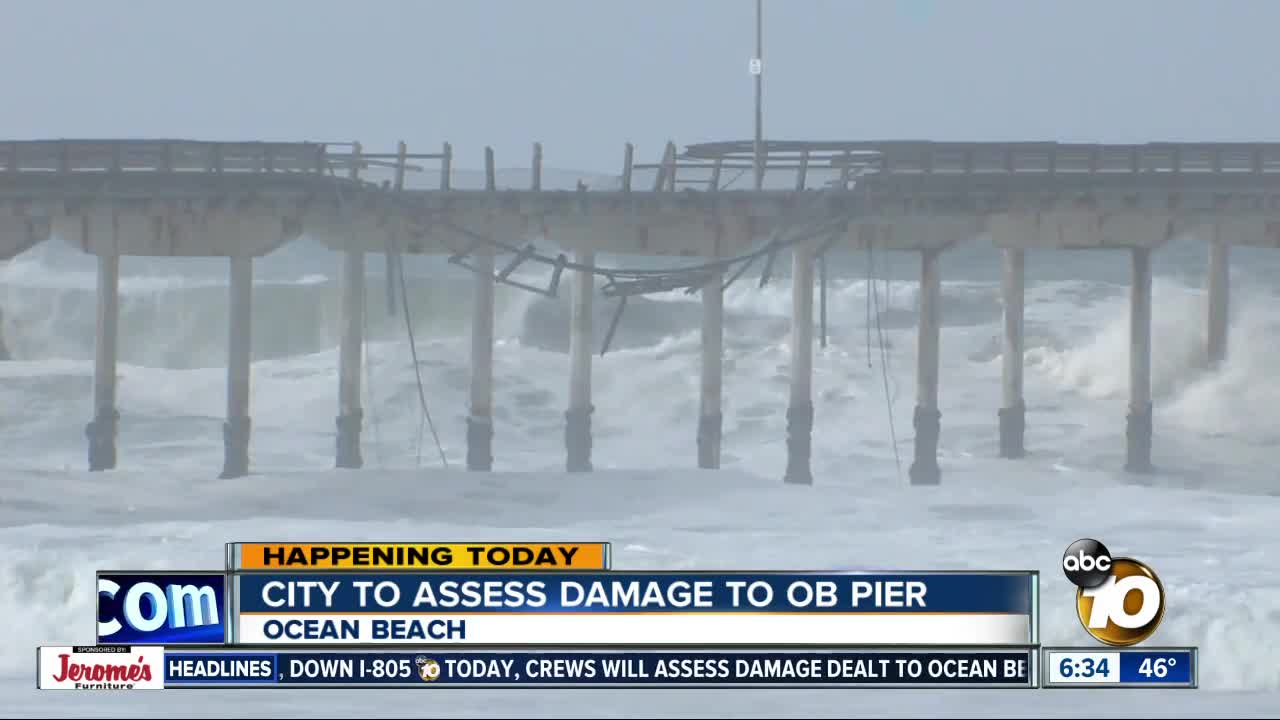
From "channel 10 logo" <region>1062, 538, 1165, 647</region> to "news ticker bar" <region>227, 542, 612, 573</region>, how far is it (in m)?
3.40

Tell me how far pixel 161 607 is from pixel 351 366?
22.4 meters

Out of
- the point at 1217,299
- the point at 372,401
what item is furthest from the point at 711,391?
the point at 372,401

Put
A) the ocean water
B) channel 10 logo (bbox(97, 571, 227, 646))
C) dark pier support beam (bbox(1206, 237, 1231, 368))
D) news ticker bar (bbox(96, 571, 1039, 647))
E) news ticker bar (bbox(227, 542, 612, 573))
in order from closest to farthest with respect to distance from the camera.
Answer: news ticker bar (bbox(96, 571, 1039, 647)) < channel 10 logo (bbox(97, 571, 227, 646)) < news ticker bar (bbox(227, 542, 612, 573)) < the ocean water < dark pier support beam (bbox(1206, 237, 1231, 368))

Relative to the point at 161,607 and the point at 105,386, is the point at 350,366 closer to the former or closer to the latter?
the point at 105,386

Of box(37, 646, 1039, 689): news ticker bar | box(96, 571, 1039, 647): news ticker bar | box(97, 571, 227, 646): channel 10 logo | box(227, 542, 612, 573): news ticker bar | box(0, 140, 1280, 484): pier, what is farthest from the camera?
box(0, 140, 1280, 484): pier

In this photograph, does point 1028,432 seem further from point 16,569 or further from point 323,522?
point 16,569

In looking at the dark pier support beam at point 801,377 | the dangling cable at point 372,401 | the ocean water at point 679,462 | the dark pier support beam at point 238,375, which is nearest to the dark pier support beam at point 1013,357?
the ocean water at point 679,462

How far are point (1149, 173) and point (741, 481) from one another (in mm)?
10101

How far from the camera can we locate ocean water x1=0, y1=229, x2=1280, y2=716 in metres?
17.0

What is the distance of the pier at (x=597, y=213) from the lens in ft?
110

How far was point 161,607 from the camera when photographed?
45.8ft

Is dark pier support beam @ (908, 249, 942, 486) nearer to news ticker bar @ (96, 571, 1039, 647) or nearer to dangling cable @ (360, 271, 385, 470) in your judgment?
dangling cable @ (360, 271, 385, 470)

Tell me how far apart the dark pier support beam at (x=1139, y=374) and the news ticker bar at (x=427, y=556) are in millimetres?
24316

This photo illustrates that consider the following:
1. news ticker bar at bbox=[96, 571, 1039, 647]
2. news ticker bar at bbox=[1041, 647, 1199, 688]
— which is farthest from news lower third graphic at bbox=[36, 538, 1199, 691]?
news ticker bar at bbox=[1041, 647, 1199, 688]
